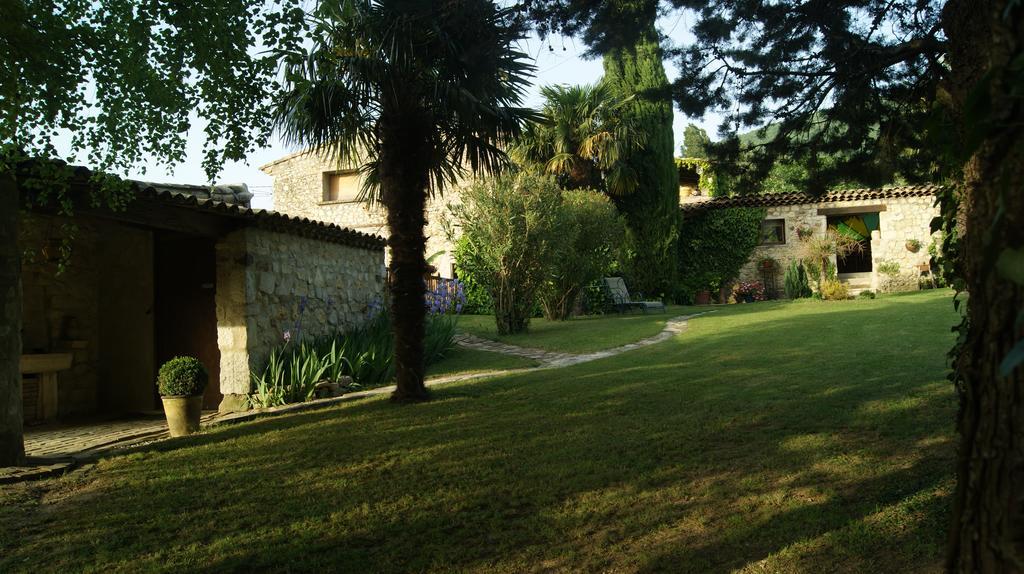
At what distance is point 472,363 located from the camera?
11586 mm

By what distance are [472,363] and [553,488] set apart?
7.18 meters

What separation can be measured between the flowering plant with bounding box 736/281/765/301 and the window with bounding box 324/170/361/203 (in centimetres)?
1321

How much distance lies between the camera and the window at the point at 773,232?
76.7 feet

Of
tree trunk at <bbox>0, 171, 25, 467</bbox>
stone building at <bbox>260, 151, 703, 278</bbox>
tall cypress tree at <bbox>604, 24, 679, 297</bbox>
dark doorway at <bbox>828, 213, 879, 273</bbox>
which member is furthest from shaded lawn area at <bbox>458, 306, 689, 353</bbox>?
dark doorway at <bbox>828, 213, 879, 273</bbox>

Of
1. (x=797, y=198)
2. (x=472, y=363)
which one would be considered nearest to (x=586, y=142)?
(x=797, y=198)

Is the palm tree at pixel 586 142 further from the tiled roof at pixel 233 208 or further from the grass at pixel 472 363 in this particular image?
the grass at pixel 472 363

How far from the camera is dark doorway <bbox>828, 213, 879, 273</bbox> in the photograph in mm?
23644

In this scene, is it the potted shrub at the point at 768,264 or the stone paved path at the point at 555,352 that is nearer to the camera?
the stone paved path at the point at 555,352

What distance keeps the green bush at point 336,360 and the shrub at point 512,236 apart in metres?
1.76

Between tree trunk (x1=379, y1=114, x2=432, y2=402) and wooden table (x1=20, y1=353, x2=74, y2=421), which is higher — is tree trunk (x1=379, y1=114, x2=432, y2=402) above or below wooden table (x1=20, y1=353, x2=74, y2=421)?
above

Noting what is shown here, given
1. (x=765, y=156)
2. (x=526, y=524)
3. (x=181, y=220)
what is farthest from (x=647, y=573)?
(x=181, y=220)

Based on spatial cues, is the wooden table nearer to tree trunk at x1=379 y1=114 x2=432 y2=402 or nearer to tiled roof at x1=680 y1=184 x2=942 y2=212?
tree trunk at x1=379 y1=114 x2=432 y2=402

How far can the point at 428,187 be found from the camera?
8.14 m

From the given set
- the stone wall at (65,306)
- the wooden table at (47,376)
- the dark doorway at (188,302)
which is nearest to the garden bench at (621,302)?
the dark doorway at (188,302)
